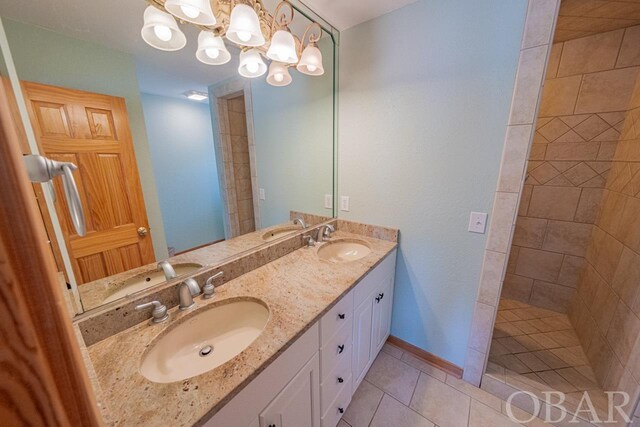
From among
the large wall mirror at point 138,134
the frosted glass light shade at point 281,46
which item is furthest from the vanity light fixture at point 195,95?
the frosted glass light shade at point 281,46

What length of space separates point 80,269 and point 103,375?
0.36 metres

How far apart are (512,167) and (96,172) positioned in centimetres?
174

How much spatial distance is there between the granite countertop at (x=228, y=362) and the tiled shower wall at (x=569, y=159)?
1811 mm

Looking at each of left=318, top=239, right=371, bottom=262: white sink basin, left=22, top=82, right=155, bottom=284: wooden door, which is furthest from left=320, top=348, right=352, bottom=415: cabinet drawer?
left=22, top=82, right=155, bottom=284: wooden door

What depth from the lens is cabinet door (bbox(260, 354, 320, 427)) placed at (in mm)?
761

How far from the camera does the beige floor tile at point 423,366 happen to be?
1.55 m

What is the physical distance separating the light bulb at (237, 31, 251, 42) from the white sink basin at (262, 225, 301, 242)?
3.13 ft

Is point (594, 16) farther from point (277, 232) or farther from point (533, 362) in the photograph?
point (277, 232)

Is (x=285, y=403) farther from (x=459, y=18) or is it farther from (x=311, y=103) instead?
(x=459, y=18)

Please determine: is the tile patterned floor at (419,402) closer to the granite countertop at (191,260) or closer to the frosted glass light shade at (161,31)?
the granite countertop at (191,260)

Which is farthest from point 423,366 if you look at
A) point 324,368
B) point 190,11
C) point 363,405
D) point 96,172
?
point 190,11

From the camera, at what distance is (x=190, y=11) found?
0.84 meters

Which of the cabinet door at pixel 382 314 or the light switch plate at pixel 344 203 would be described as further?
the light switch plate at pixel 344 203

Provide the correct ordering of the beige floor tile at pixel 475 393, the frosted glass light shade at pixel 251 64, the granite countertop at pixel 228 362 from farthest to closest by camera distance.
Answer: the beige floor tile at pixel 475 393 → the frosted glass light shade at pixel 251 64 → the granite countertop at pixel 228 362
